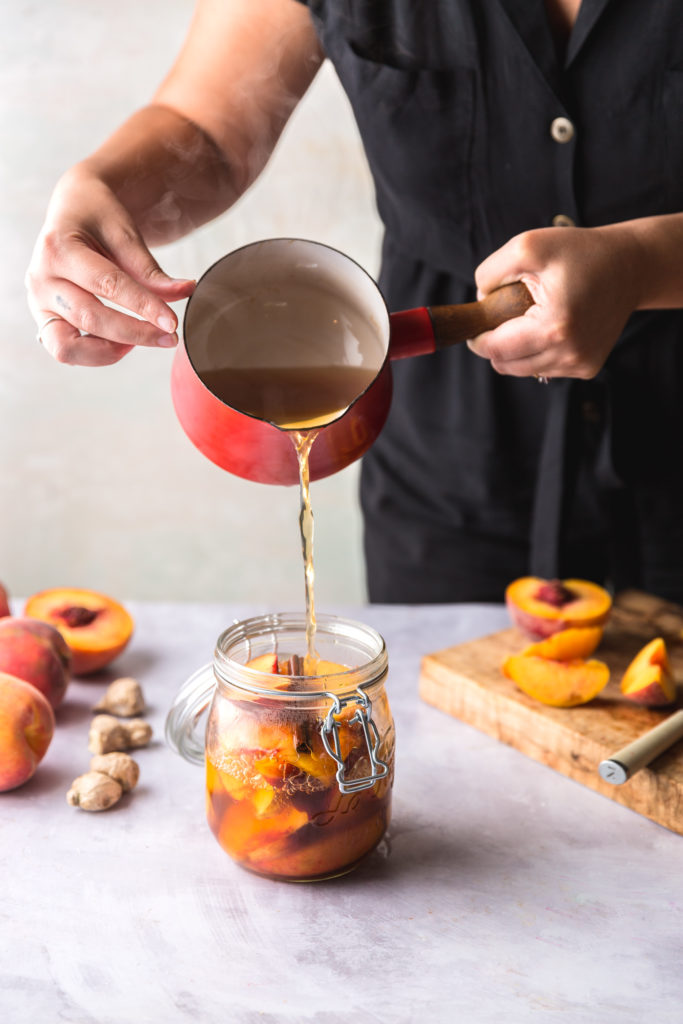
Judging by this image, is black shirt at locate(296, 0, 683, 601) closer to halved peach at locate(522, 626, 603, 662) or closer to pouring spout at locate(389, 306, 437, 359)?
halved peach at locate(522, 626, 603, 662)

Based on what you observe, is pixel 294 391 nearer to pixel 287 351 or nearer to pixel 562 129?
pixel 287 351

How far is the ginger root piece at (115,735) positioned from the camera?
1023 mm

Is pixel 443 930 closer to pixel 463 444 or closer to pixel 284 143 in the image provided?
pixel 463 444

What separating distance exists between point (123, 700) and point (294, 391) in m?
0.43

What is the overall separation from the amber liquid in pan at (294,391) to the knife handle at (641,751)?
410 mm

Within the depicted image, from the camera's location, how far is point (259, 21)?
122cm

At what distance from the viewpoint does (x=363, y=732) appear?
812 mm

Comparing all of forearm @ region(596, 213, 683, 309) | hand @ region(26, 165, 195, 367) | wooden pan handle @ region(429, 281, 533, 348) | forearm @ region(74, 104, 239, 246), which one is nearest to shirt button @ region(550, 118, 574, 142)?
forearm @ region(596, 213, 683, 309)

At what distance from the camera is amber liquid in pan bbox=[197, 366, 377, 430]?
887 mm

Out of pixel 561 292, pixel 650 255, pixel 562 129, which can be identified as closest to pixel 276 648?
pixel 561 292

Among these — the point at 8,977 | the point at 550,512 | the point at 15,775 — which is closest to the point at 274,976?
the point at 8,977

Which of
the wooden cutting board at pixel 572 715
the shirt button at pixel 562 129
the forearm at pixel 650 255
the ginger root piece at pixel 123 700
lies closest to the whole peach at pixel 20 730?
the ginger root piece at pixel 123 700

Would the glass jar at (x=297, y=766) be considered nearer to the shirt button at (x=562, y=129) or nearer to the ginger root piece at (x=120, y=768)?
the ginger root piece at (x=120, y=768)

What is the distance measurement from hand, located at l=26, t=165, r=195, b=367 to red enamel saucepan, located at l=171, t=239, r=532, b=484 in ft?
0.19
